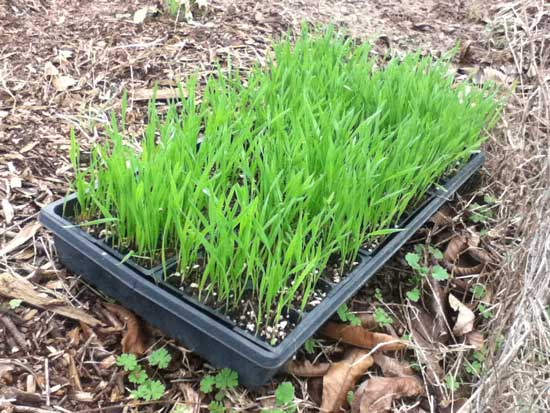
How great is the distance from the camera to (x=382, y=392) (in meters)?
1.25

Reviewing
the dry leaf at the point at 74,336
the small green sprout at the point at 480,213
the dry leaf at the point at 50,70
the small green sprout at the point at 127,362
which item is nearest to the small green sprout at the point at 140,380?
the small green sprout at the point at 127,362

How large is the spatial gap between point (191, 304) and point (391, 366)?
17.7 inches

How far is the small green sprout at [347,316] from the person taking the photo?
4.48ft

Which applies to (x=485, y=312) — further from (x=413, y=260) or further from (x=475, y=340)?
(x=413, y=260)

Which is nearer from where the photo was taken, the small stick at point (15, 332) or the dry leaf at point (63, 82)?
the small stick at point (15, 332)

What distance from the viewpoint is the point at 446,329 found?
146 centimetres

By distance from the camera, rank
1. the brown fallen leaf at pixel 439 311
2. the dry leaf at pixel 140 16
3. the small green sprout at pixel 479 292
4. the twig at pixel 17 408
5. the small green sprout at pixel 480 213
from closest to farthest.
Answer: the twig at pixel 17 408 < the brown fallen leaf at pixel 439 311 < the small green sprout at pixel 479 292 < the small green sprout at pixel 480 213 < the dry leaf at pixel 140 16

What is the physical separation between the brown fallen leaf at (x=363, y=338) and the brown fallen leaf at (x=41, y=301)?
1.70 ft

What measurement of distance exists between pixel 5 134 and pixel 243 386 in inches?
41.0

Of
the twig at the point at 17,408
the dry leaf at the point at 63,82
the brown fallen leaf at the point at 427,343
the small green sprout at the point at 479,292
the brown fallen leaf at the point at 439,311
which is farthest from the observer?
the dry leaf at the point at 63,82

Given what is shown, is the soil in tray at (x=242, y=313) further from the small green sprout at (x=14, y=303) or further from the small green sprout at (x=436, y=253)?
the small green sprout at (x=436, y=253)

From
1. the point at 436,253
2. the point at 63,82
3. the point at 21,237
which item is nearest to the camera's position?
the point at 21,237

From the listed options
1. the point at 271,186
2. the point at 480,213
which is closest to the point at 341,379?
the point at 271,186

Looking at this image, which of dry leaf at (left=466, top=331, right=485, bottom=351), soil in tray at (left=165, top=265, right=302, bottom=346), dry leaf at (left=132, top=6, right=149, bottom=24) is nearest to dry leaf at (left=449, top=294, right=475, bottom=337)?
dry leaf at (left=466, top=331, right=485, bottom=351)
